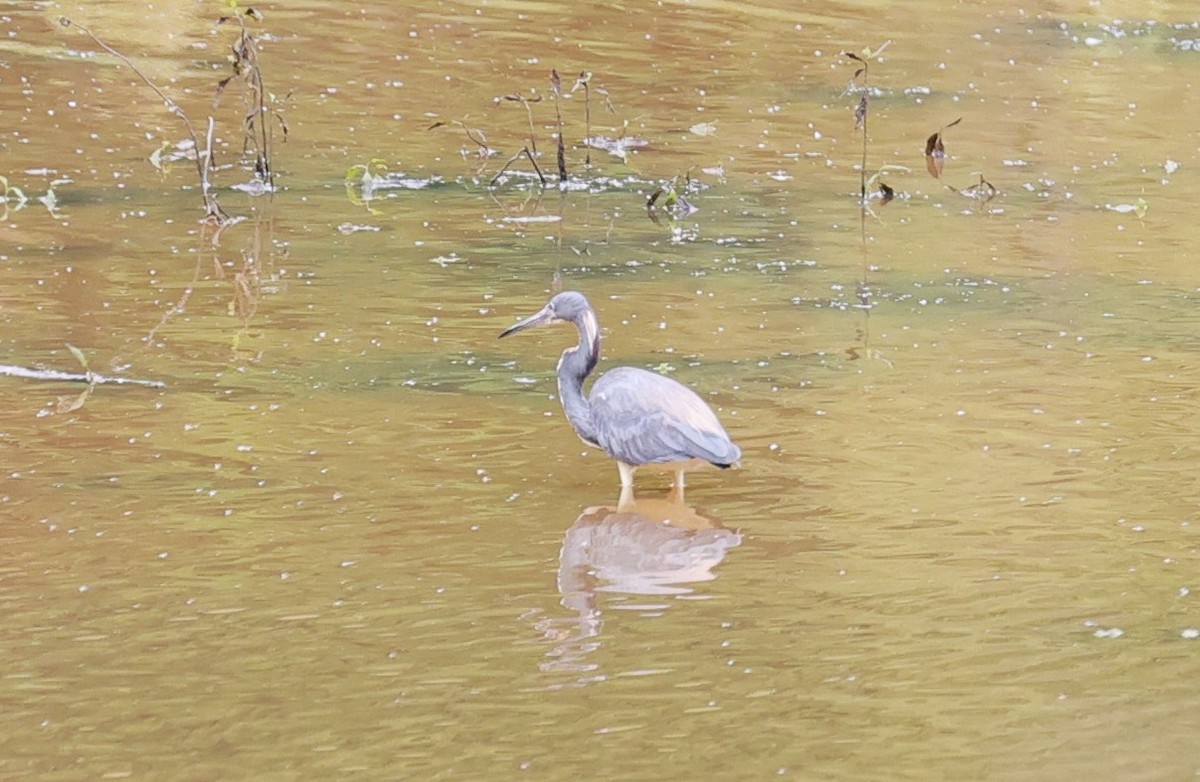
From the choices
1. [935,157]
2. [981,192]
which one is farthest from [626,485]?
[935,157]

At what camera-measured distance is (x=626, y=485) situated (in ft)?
25.7

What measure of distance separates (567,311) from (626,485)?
917 millimetres

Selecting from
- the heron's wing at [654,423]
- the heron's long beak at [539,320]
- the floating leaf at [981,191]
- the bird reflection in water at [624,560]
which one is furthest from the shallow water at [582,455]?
the heron's long beak at [539,320]

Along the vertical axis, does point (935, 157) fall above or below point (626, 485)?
above

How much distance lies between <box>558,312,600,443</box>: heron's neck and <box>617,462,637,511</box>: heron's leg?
0.87 ft

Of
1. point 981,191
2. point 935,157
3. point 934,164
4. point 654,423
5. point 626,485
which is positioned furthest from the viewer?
point 935,157

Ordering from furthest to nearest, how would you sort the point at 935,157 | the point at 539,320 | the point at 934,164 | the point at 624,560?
1. the point at 935,157
2. the point at 934,164
3. the point at 539,320
4. the point at 624,560

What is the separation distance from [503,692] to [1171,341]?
5624 millimetres

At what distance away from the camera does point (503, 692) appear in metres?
5.87

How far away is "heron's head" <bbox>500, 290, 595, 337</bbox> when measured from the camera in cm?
827

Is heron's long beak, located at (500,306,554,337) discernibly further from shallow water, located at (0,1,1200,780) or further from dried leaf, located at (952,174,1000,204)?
dried leaf, located at (952,174,1000,204)

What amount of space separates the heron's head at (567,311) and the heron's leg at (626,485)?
2.42 feet

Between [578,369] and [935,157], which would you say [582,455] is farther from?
[935,157]

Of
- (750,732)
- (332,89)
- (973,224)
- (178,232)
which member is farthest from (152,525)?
(332,89)
